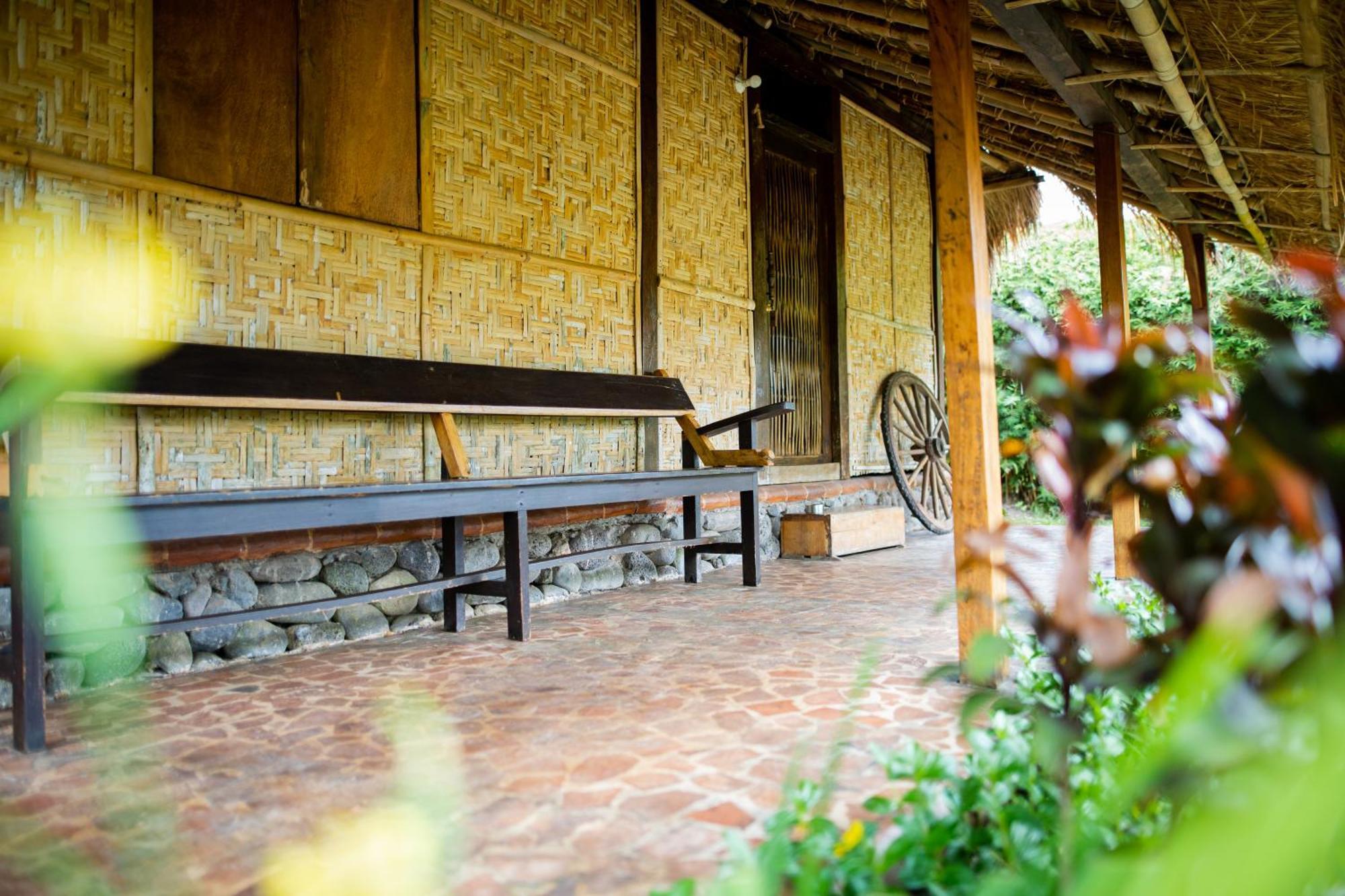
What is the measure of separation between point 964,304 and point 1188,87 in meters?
2.43

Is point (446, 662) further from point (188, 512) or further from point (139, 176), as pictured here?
point (139, 176)

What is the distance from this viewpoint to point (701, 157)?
5.36 meters

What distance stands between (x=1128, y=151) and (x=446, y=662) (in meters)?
4.58

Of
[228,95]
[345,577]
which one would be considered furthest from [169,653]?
[228,95]

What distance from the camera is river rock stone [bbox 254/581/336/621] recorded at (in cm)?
317

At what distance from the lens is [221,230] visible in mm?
3125

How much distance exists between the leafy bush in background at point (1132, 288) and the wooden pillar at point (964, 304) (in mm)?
4985

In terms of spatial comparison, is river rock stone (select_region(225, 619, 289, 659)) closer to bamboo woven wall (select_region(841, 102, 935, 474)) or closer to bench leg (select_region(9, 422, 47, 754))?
bench leg (select_region(9, 422, 47, 754))

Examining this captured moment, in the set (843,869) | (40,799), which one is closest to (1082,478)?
(843,869)

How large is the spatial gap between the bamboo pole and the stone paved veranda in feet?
7.91

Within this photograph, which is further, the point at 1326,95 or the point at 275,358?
the point at 1326,95

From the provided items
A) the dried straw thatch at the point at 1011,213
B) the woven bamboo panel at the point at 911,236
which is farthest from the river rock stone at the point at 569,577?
the dried straw thatch at the point at 1011,213

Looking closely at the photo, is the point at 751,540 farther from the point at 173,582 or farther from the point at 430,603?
the point at 173,582

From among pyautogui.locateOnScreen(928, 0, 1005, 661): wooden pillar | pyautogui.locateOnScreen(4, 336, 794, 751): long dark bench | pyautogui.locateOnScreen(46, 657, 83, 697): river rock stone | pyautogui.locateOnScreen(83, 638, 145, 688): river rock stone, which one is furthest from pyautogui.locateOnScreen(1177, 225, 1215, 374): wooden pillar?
pyautogui.locateOnScreen(46, 657, 83, 697): river rock stone
